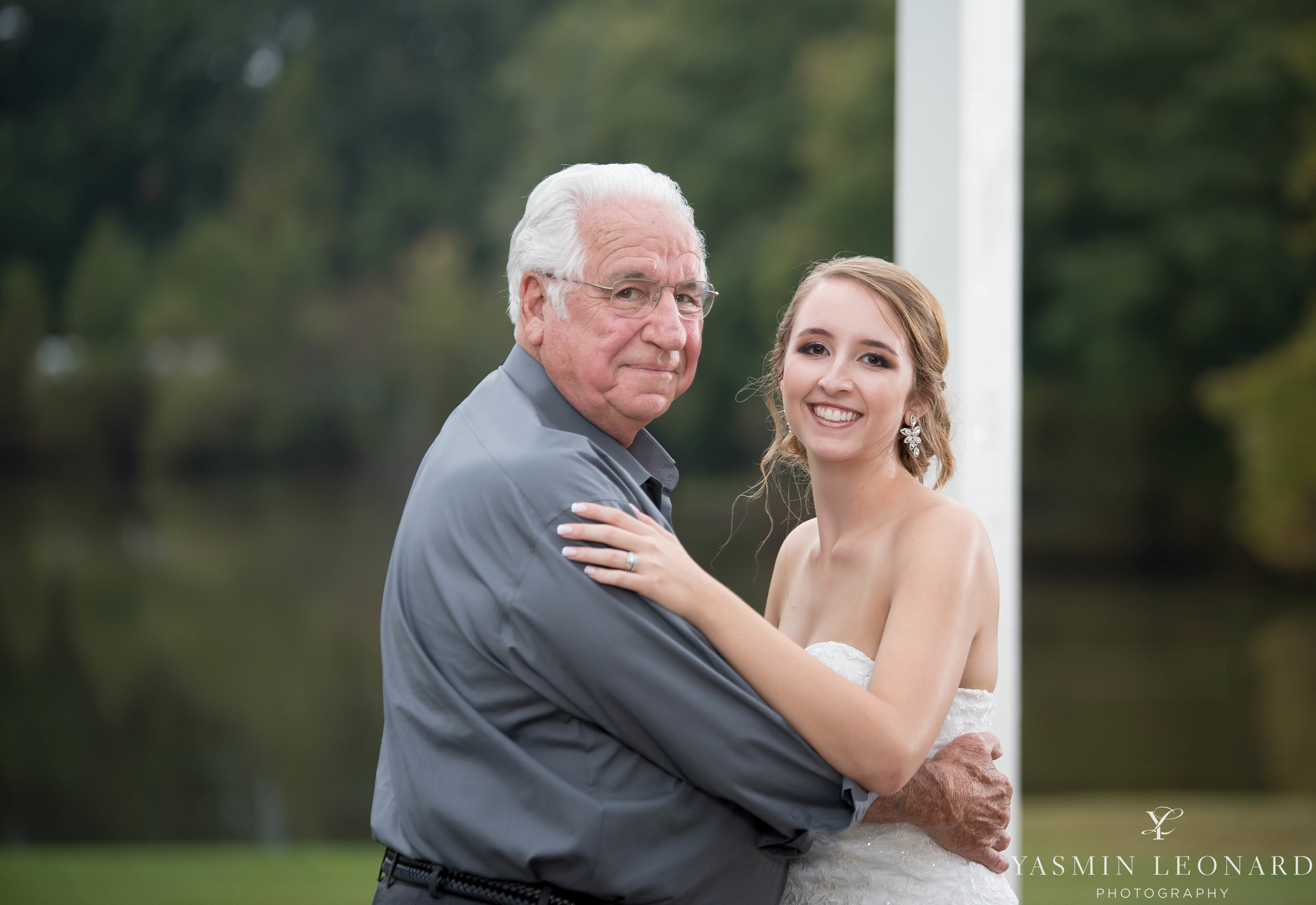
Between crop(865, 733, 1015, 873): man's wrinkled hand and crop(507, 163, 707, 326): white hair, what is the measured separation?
3.69 ft

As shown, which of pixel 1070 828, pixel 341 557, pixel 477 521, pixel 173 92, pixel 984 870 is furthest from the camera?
pixel 173 92

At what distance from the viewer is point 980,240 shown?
9.09ft

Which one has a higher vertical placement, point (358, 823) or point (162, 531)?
point (162, 531)

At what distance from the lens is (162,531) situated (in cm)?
2131

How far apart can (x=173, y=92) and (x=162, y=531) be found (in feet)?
28.8

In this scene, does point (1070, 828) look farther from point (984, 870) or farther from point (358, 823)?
point (358, 823)

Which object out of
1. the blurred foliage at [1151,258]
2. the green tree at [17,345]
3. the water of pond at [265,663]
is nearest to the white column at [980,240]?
the water of pond at [265,663]

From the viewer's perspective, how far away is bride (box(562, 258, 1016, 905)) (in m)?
2.06

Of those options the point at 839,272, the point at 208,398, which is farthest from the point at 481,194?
the point at 839,272

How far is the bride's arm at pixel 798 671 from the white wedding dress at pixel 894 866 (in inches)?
9.5

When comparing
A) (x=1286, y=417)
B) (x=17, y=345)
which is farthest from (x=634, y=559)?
(x=17, y=345)

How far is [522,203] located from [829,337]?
18453mm

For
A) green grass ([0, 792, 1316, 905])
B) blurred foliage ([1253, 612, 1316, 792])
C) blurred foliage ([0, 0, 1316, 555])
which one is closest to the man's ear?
green grass ([0, 792, 1316, 905])

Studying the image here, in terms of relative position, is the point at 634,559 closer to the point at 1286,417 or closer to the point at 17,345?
the point at 1286,417
